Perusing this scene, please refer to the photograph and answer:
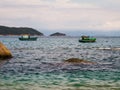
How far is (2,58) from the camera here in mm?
43375

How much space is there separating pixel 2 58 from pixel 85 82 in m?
22.3

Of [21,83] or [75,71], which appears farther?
[75,71]

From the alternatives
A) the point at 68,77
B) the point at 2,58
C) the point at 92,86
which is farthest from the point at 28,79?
the point at 2,58

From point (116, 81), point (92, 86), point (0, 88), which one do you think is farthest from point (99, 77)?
point (0, 88)

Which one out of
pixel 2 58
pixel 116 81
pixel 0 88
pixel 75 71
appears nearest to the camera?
pixel 0 88

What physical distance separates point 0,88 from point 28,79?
4375mm

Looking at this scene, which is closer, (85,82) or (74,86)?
(74,86)

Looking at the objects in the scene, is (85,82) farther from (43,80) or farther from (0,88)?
(0,88)

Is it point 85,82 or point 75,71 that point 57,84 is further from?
point 75,71

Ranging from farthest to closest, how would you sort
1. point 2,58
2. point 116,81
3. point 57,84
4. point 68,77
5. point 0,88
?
point 2,58 < point 68,77 < point 116,81 < point 57,84 < point 0,88

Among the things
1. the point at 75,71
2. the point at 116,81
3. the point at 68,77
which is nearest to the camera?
the point at 116,81

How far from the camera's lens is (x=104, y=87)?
69.3ft

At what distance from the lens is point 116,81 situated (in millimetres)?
23656

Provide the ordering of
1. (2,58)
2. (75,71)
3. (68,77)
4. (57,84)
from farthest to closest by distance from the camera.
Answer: (2,58) < (75,71) < (68,77) < (57,84)
